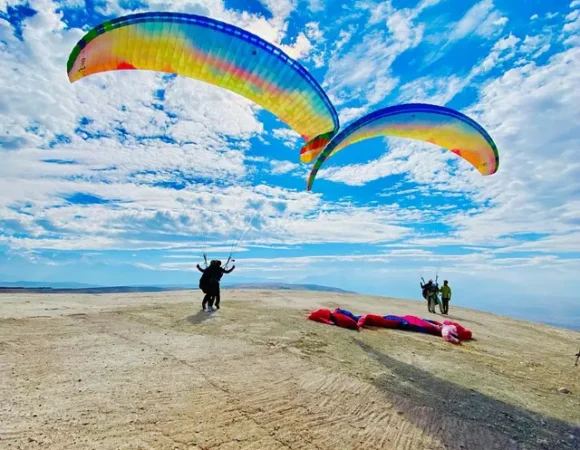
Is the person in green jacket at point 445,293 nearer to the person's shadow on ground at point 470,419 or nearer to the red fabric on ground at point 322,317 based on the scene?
the red fabric on ground at point 322,317

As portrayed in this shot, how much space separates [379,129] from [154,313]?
9646mm

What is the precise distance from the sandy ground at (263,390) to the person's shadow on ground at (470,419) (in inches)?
0.9

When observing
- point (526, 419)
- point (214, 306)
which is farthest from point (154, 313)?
point (526, 419)

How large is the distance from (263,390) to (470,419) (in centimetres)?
303

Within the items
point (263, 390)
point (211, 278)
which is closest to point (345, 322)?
point (211, 278)

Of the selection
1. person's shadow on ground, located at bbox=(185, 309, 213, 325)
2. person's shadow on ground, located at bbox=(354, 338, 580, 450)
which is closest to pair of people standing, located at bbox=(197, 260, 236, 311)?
person's shadow on ground, located at bbox=(185, 309, 213, 325)

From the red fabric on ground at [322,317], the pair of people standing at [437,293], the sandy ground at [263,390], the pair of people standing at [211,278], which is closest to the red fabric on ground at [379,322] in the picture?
the red fabric on ground at [322,317]

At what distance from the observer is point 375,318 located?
38.7 feet

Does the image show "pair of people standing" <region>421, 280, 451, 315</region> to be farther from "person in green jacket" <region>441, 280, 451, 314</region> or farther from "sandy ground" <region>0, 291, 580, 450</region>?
"sandy ground" <region>0, 291, 580, 450</region>

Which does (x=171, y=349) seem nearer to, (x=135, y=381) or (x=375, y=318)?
(x=135, y=381)

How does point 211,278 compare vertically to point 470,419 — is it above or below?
above

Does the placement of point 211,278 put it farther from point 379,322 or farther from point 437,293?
point 437,293

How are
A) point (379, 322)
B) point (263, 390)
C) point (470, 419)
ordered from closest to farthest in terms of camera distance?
point (470, 419), point (263, 390), point (379, 322)

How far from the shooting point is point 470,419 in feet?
16.5
